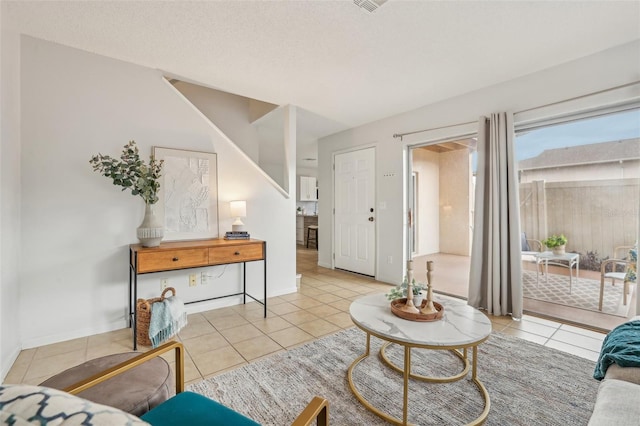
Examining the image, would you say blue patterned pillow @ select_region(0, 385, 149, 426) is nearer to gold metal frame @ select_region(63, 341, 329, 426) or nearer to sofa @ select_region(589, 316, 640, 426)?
gold metal frame @ select_region(63, 341, 329, 426)

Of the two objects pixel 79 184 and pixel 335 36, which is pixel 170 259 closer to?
pixel 79 184

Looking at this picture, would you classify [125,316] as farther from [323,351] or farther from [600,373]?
[600,373]

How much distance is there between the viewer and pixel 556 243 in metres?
3.03

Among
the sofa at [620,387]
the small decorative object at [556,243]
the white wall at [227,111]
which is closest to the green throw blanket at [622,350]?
the sofa at [620,387]

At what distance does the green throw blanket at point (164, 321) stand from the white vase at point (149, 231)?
52cm

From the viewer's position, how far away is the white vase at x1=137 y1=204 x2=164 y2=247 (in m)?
2.54

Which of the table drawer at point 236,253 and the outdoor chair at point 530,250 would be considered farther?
the outdoor chair at point 530,250

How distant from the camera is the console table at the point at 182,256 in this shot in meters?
2.44

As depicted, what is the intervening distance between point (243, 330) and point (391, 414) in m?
1.59

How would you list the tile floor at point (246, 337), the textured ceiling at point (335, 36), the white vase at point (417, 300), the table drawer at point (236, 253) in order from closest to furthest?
the white vase at point (417, 300) → the textured ceiling at point (335, 36) → the tile floor at point (246, 337) → the table drawer at point (236, 253)

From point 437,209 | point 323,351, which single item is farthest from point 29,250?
point 437,209

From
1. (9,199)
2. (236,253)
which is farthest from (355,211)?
(9,199)

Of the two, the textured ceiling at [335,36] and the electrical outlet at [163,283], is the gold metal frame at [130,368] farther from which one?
the textured ceiling at [335,36]

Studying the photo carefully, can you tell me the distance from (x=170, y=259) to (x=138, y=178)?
0.78 metres
